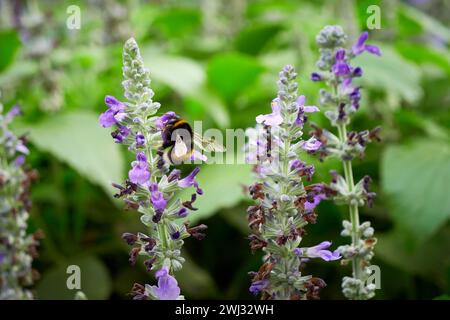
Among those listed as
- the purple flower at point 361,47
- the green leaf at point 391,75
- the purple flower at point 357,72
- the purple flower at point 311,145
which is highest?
the green leaf at point 391,75

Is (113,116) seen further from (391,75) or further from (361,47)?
(391,75)

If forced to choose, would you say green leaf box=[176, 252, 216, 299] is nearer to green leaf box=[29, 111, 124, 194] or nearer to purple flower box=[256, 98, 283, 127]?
green leaf box=[29, 111, 124, 194]

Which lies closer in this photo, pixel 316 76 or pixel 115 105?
pixel 115 105

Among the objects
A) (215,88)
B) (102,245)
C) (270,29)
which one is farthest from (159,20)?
(102,245)

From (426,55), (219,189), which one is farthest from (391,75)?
(219,189)

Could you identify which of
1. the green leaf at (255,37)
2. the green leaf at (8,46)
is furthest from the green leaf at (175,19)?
the green leaf at (8,46)

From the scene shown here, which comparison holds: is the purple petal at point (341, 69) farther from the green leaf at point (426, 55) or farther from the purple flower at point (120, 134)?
the green leaf at point (426, 55)
